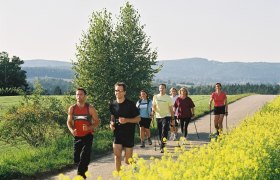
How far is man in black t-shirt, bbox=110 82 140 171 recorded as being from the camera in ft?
33.4

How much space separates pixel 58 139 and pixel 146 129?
11.1ft

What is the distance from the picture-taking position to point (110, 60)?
23.5 m

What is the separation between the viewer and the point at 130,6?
24.4 metres

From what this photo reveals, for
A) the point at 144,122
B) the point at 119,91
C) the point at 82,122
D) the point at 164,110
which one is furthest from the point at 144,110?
the point at 119,91

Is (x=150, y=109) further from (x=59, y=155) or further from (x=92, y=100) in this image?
(x=92, y=100)

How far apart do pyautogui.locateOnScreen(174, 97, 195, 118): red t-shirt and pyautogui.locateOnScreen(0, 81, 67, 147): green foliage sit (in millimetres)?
4486

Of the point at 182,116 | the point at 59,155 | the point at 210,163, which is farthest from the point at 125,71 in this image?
the point at 210,163

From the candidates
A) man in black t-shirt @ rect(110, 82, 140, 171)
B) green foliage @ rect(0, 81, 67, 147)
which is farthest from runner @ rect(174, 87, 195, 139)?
man in black t-shirt @ rect(110, 82, 140, 171)

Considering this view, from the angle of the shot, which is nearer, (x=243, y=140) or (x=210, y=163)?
(x=210, y=163)

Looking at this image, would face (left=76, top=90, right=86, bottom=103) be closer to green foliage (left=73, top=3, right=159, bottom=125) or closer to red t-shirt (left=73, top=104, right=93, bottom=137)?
red t-shirt (left=73, top=104, right=93, bottom=137)

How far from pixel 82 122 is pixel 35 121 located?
6.93m

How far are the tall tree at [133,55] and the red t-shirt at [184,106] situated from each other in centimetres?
443

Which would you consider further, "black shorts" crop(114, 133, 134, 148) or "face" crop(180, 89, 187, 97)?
"face" crop(180, 89, 187, 97)

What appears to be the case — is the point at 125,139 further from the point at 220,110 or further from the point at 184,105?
the point at 220,110
